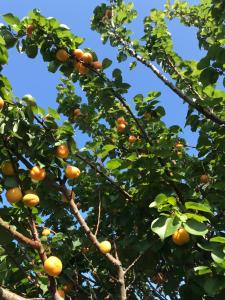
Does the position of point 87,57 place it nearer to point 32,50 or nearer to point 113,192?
point 32,50

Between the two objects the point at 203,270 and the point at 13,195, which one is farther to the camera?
the point at 13,195

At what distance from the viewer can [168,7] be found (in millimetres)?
8719

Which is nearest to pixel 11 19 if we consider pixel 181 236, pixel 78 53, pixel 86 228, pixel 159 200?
pixel 78 53

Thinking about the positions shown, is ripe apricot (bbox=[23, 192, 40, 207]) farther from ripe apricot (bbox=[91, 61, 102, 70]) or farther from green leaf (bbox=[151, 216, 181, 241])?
ripe apricot (bbox=[91, 61, 102, 70])

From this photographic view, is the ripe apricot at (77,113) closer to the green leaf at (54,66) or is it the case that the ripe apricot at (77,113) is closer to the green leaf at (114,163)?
the green leaf at (54,66)

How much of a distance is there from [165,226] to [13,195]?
107 centimetres

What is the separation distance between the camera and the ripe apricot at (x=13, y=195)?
270cm

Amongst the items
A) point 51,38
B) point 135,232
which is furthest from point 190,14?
point 135,232

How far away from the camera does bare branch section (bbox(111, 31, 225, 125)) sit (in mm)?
4209

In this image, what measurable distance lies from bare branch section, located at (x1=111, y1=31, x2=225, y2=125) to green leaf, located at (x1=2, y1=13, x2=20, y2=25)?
7.05 feet

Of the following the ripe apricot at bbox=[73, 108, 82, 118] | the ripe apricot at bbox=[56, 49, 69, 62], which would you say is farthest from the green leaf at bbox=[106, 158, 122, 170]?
the ripe apricot at bbox=[73, 108, 82, 118]

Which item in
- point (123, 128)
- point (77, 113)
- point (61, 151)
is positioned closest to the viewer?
point (61, 151)

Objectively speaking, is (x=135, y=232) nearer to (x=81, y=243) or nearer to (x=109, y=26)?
(x=81, y=243)

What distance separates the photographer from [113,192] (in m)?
4.09
